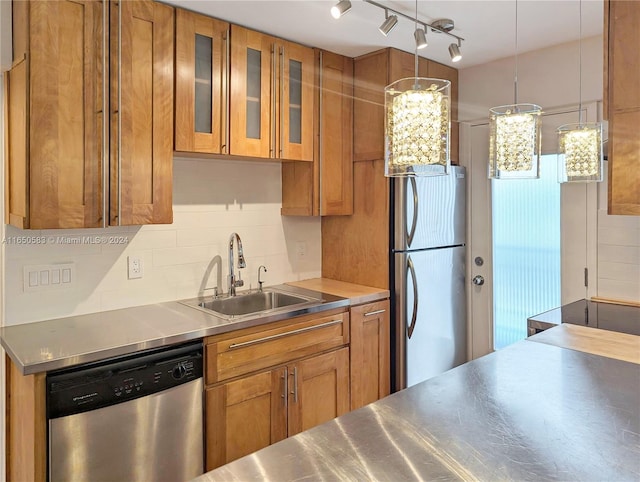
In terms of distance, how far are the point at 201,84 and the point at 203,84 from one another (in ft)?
0.04

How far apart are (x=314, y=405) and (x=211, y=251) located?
1.08 m

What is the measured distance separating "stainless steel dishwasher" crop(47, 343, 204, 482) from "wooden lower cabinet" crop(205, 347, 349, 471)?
0.09 m

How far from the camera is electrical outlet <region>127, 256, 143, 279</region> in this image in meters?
2.57

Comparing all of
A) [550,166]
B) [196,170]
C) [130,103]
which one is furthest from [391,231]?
[130,103]

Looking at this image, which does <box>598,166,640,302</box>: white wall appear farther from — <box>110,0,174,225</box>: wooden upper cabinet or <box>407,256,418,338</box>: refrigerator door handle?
<box>110,0,174,225</box>: wooden upper cabinet

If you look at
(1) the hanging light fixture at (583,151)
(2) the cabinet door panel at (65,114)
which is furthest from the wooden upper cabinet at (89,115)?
(1) the hanging light fixture at (583,151)

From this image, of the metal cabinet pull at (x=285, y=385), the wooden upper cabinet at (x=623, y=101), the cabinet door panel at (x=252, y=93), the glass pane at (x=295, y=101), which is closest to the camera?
the wooden upper cabinet at (x=623, y=101)

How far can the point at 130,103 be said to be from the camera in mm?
2217

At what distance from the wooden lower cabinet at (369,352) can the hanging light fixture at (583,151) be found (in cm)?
139

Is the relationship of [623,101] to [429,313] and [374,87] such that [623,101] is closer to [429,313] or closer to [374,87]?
[374,87]

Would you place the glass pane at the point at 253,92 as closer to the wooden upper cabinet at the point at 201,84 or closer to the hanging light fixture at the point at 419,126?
the wooden upper cabinet at the point at 201,84

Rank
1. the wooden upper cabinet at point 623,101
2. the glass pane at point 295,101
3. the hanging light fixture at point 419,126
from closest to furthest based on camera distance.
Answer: the hanging light fixture at point 419,126, the wooden upper cabinet at point 623,101, the glass pane at point 295,101

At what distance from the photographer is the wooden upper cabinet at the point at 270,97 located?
2.62 meters

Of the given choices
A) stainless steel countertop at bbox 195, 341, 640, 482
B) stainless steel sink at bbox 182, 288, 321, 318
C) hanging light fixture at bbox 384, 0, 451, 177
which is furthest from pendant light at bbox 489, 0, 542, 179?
stainless steel sink at bbox 182, 288, 321, 318
